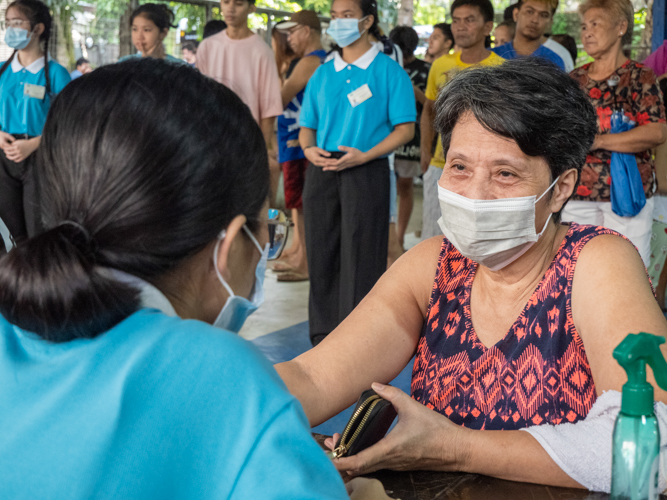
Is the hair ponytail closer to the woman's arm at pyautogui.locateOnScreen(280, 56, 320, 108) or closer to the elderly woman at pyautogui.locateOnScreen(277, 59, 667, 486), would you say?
the elderly woman at pyautogui.locateOnScreen(277, 59, 667, 486)

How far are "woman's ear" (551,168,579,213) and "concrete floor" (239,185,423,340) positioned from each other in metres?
2.63

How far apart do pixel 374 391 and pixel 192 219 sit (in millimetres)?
642

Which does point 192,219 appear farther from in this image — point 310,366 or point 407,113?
point 407,113

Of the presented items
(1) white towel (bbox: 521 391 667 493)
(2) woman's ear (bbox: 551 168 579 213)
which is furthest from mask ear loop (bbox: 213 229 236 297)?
(2) woman's ear (bbox: 551 168 579 213)

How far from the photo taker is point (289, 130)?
5.38 metres

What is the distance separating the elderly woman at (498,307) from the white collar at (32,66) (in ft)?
10.8

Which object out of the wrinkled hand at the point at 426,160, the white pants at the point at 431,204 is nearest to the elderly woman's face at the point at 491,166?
the white pants at the point at 431,204

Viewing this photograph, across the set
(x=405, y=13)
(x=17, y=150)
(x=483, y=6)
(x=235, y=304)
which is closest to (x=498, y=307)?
(x=235, y=304)

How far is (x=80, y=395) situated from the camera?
0.66m

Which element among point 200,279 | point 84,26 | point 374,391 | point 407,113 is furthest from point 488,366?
point 84,26

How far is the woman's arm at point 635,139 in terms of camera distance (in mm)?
3225

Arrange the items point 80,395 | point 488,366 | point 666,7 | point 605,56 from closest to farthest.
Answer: point 80,395, point 488,366, point 605,56, point 666,7

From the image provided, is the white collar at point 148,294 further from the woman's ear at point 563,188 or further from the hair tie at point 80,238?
the woman's ear at point 563,188

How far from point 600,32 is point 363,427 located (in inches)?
111
